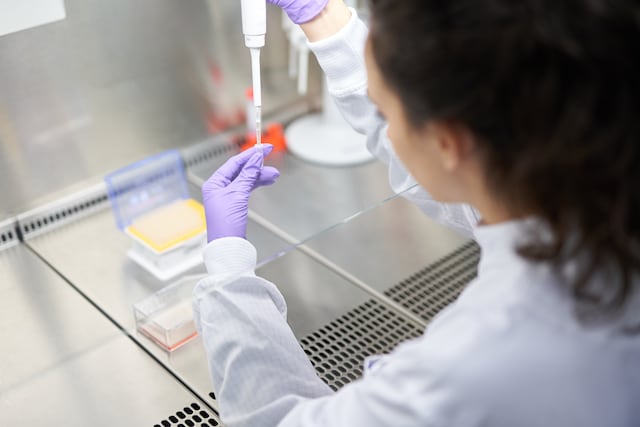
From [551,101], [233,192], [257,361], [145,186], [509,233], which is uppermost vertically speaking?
[551,101]

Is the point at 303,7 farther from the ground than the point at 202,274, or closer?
farther from the ground

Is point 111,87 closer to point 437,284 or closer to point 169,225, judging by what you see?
point 169,225

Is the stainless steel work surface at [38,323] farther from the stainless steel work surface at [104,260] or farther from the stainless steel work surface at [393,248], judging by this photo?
the stainless steel work surface at [393,248]

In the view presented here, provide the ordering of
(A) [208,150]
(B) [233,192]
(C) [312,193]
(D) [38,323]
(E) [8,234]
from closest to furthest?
1. (B) [233,192]
2. (D) [38,323]
3. (E) [8,234]
4. (C) [312,193]
5. (A) [208,150]

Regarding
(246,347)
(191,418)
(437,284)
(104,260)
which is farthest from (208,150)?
(246,347)

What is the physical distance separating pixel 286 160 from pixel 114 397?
771mm

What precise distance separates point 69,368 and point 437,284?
26.5 inches

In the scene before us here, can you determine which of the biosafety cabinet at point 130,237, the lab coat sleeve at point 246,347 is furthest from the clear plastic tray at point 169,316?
the lab coat sleeve at point 246,347

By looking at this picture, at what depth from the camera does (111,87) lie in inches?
63.9

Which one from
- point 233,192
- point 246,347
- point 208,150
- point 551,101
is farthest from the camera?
point 208,150

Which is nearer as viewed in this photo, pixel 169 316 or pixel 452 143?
pixel 452 143

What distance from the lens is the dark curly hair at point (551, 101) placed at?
0.62 meters

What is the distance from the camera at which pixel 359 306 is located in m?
1.42

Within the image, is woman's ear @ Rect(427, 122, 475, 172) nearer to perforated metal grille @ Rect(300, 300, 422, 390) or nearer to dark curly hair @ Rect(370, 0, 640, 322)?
dark curly hair @ Rect(370, 0, 640, 322)
